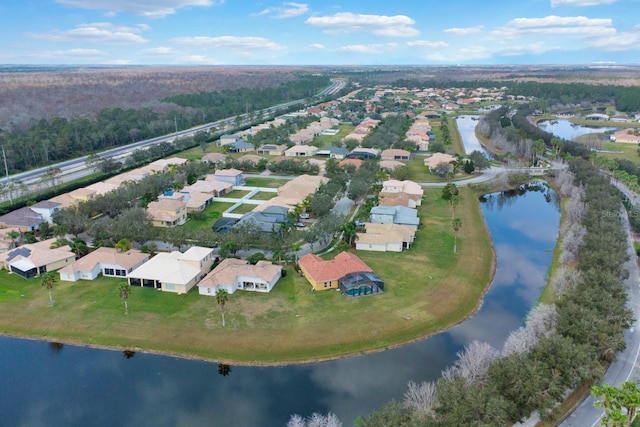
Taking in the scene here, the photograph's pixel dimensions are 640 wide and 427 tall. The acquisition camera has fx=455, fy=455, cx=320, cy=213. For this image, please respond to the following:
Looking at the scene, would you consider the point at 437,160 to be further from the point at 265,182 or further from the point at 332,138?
the point at 332,138

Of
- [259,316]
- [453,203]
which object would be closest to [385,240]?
[453,203]

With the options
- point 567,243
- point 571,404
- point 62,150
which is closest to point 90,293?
point 571,404

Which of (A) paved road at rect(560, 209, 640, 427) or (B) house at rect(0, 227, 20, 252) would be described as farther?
(B) house at rect(0, 227, 20, 252)

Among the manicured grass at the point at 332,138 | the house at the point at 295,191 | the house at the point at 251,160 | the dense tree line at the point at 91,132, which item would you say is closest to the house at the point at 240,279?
the house at the point at 295,191

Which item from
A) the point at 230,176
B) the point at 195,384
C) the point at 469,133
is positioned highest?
the point at 469,133

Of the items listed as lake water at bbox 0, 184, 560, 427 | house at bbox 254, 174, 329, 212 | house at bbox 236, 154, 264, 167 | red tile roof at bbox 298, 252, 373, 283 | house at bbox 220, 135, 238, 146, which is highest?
house at bbox 220, 135, 238, 146

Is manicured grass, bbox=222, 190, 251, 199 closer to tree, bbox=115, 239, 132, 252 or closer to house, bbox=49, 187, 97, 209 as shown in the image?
house, bbox=49, 187, 97, 209

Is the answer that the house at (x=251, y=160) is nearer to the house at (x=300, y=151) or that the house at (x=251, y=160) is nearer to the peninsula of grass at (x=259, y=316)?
the house at (x=300, y=151)

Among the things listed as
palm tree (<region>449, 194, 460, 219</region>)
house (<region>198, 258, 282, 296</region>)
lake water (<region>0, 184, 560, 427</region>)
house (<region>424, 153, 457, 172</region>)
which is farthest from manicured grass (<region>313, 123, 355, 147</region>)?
lake water (<region>0, 184, 560, 427</region>)
